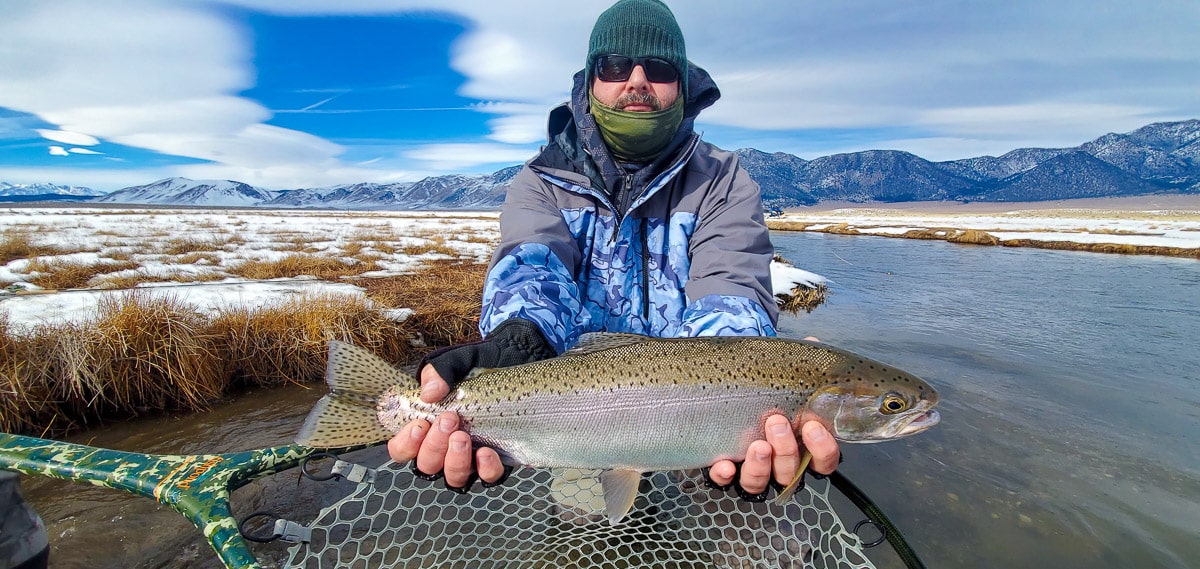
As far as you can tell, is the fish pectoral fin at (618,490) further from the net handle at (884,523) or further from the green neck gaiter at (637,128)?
the green neck gaiter at (637,128)

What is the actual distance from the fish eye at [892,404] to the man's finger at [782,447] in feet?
1.53

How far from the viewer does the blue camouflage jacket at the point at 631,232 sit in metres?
3.02

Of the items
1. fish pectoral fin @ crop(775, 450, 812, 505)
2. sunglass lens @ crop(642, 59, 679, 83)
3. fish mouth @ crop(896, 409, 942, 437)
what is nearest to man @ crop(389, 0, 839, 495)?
sunglass lens @ crop(642, 59, 679, 83)

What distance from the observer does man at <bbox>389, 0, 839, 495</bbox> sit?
2.86 m

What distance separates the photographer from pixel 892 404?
2.37 metres

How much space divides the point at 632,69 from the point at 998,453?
5.68m

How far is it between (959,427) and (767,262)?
4830 mm

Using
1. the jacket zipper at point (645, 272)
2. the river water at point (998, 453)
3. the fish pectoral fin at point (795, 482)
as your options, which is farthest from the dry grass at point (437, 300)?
the fish pectoral fin at point (795, 482)

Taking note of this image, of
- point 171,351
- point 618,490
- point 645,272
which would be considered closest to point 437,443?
point 618,490

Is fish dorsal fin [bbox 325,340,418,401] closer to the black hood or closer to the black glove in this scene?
the black glove

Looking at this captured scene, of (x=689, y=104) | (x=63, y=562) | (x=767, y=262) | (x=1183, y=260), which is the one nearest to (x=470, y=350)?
(x=767, y=262)

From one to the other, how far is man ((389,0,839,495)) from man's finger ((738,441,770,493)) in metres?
0.67

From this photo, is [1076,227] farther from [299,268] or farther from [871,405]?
[299,268]

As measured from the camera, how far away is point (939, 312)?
12.4 m
